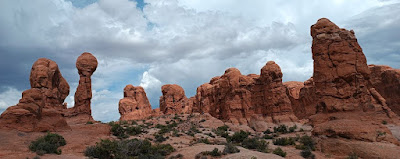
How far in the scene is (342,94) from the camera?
64.2 feet

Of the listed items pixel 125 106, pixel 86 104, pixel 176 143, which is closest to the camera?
pixel 176 143

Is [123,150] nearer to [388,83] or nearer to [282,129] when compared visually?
[282,129]

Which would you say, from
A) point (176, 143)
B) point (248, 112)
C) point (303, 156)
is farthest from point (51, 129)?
point (248, 112)

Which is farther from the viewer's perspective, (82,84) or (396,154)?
(82,84)

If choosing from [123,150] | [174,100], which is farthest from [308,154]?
[174,100]

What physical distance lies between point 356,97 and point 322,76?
2.92 metres

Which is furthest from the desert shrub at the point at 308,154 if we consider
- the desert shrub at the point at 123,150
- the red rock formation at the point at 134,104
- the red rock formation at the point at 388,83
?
the red rock formation at the point at 134,104

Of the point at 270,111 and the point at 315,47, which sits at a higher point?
the point at 315,47

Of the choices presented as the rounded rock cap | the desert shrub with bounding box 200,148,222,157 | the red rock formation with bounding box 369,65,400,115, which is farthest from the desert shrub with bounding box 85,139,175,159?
the red rock formation with bounding box 369,65,400,115

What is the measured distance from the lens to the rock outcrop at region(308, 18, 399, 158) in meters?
16.2

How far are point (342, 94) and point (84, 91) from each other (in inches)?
1358

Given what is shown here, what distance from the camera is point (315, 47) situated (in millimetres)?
21922

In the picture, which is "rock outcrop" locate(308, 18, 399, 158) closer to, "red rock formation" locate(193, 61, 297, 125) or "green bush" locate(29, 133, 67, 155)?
"green bush" locate(29, 133, 67, 155)

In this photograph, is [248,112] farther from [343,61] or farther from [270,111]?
[343,61]
